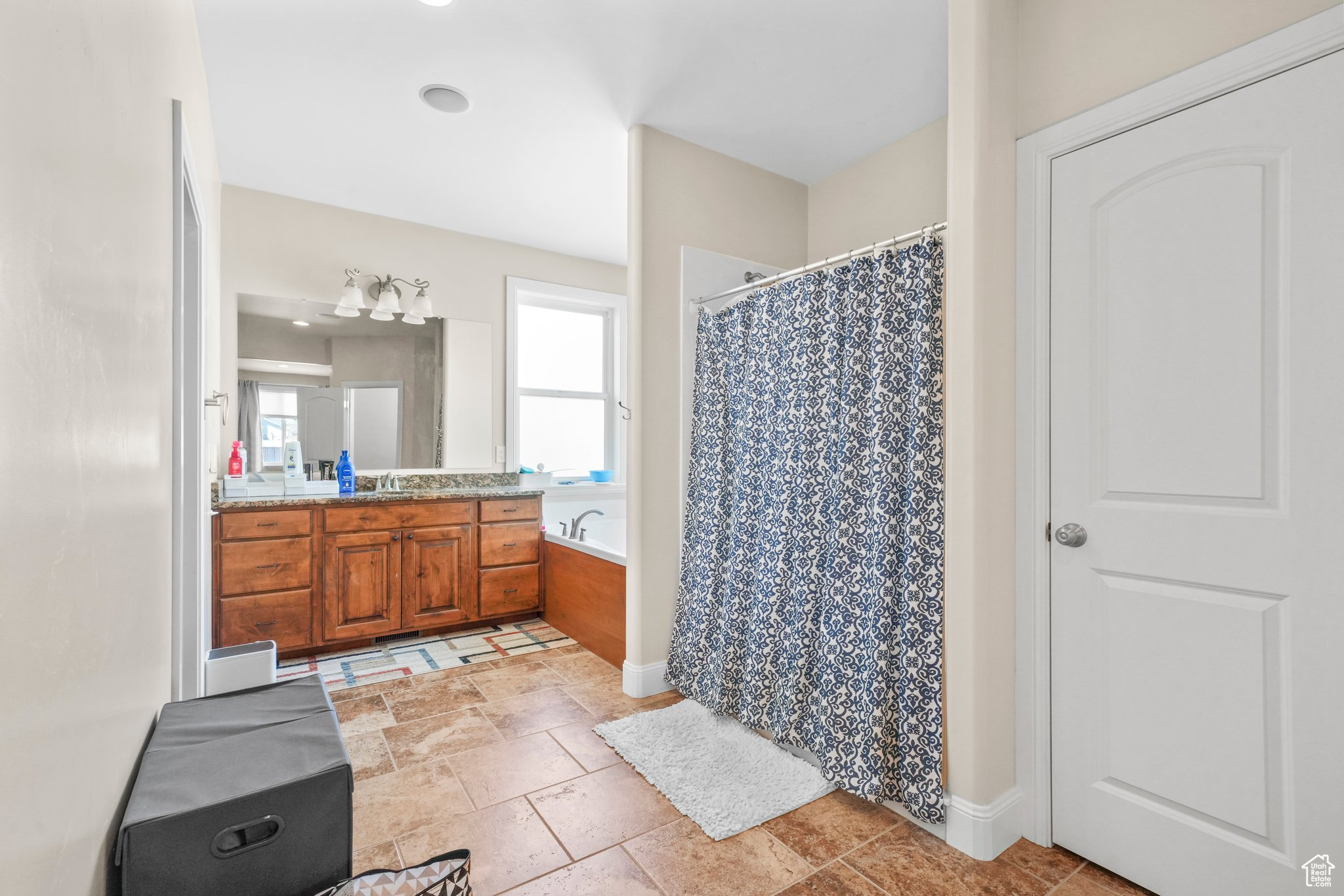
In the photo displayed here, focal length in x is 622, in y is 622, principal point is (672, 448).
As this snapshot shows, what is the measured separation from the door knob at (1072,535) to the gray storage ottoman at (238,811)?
5.79 ft

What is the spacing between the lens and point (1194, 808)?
1.48 meters

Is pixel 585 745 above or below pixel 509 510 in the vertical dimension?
below

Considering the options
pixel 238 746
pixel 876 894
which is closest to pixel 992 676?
pixel 876 894

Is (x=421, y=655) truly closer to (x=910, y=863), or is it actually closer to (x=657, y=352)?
(x=657, y=352)

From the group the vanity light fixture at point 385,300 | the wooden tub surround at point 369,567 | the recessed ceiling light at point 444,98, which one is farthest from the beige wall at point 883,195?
the vanity light fixture at point 385,300

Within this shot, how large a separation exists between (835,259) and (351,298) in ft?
9.33

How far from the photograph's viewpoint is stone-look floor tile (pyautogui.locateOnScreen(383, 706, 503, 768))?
222 cm

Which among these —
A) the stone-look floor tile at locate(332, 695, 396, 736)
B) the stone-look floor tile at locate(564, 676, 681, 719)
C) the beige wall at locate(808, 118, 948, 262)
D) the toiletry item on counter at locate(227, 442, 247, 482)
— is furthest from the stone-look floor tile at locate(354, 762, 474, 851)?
the beige wall at locate(808, 118, 948, 262)

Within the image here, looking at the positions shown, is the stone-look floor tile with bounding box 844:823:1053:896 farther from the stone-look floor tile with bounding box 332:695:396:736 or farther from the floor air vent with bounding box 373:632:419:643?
the floor air vent with bounding box 373:632:419:643

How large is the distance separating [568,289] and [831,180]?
2113 mm

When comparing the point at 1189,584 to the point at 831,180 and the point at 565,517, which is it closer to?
the point at 831,180

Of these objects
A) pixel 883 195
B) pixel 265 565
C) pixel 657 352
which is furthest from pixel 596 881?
pixel 883 195

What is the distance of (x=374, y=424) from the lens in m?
3.86

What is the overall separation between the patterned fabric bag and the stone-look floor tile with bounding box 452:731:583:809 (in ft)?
2.91
